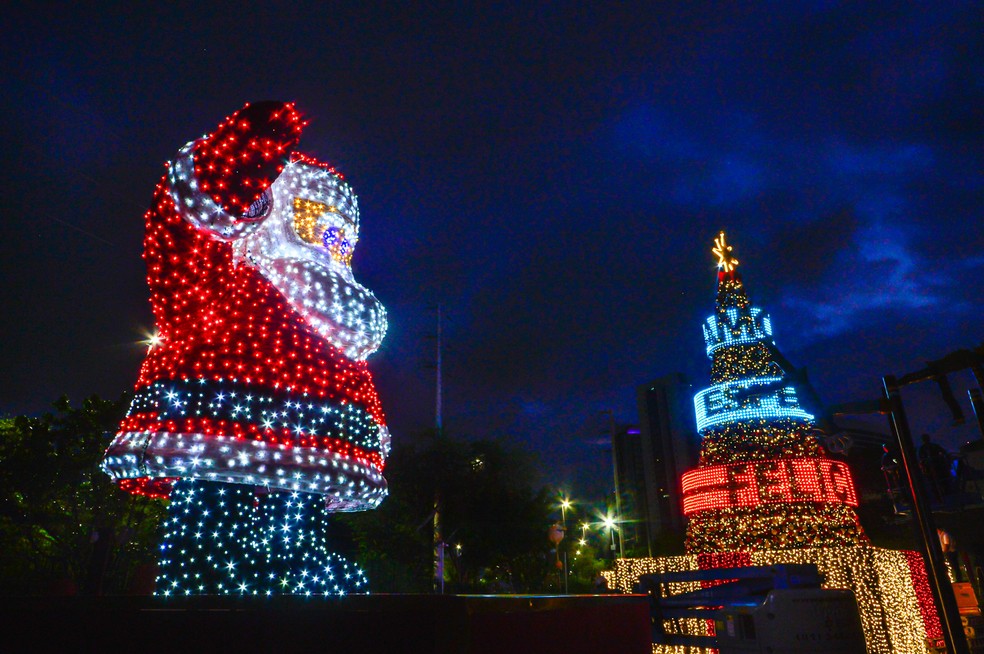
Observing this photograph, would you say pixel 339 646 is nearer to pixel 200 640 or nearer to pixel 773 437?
pixel 200 640

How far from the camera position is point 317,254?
7.05 m

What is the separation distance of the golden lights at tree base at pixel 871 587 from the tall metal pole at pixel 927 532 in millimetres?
4575

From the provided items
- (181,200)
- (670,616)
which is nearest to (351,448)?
(181,200)

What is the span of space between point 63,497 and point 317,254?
13966 mm

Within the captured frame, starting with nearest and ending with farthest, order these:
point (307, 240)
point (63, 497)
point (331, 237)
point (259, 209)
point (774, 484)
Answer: point (259, 209) < point (307, 240) < point (331, 237) < point (774, 484) < point (63, 497)

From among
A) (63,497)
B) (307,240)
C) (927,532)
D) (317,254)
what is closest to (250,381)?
(317,254)

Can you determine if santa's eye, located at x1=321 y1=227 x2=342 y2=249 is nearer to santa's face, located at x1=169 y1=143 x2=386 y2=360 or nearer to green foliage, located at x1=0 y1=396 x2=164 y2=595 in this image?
santa's face, located at x1=169 y1=143 x2=386 y2=360

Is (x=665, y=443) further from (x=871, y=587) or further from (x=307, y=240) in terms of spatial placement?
(x=307, y=240)

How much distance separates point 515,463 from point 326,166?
13.7 m

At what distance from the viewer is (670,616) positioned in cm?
703

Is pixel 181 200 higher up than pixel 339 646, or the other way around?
pixel 181 200

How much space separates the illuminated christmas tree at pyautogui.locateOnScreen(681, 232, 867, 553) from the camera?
1447 cm

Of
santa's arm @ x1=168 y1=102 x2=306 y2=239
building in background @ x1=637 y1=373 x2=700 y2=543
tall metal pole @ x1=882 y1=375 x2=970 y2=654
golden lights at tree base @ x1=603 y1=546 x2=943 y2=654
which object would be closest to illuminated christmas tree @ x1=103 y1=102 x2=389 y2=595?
santa's arm @ x1=168 y1=102 x2=306 y2=239

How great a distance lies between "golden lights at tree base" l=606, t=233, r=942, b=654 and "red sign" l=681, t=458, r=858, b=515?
0.03 m
